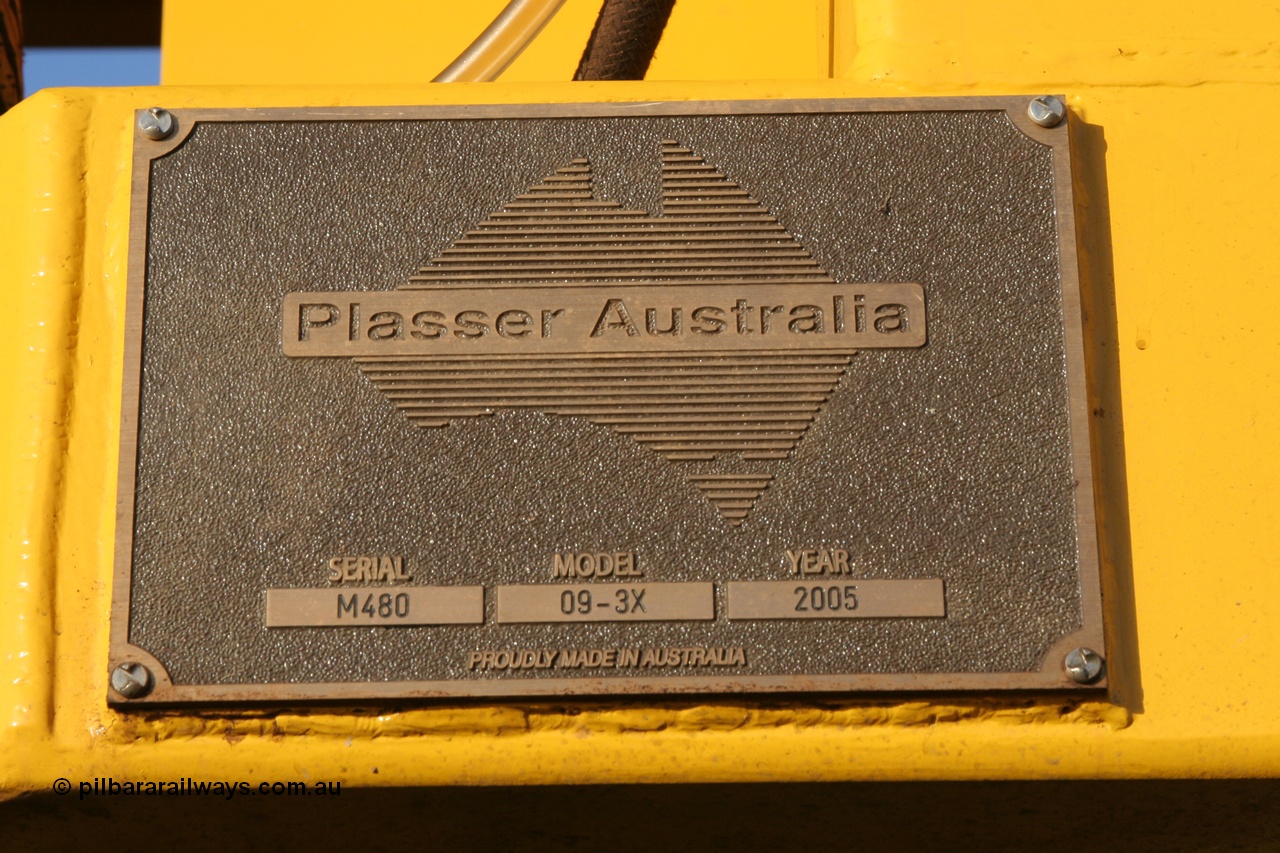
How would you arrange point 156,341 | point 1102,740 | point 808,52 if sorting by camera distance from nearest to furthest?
point 1102,740
point 156,341
point 808,52

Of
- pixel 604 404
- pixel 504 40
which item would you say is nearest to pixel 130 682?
pixel 604 404

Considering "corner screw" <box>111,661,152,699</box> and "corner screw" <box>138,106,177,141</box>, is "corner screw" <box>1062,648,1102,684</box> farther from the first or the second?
"corner screw" <box>138,106,177,141</box>

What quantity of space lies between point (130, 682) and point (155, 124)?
0.62m

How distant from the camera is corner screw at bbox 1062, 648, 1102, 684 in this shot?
125 centimetres

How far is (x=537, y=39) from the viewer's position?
1991mm

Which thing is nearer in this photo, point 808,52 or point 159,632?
point 159,632

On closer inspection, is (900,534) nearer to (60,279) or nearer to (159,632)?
(159,632)

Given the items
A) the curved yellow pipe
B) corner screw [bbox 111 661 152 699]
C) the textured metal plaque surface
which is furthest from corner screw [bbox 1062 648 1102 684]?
the curved yellow pipe

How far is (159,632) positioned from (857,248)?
0.85 metres

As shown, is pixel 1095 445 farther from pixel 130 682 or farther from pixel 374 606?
pixel 130 682

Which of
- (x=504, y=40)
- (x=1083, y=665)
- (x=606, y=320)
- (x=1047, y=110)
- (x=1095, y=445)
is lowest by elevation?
(x=1083, y=665)

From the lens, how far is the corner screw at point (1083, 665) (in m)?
1.25

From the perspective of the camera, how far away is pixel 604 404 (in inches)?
52.9

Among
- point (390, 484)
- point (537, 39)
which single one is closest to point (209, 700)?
point (390, 484)
